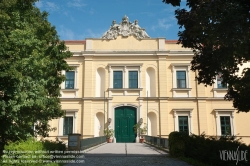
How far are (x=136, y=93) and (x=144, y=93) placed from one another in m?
0.84

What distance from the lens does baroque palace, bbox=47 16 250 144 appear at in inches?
1008

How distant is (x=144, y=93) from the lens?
26.3m

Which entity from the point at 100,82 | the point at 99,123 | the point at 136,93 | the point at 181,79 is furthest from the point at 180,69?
the point at 99,123

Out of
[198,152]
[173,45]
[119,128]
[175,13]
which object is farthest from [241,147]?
[173,45]

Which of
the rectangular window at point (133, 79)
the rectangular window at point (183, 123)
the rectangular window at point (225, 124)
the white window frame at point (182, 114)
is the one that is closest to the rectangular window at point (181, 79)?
the white window frame at point (182, 114)

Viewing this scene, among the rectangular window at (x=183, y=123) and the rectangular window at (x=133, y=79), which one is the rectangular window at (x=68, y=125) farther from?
the rectangular window at (x=183, y=123)

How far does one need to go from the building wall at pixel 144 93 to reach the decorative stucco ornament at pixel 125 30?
1.78 ft

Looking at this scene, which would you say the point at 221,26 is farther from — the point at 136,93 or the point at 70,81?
the point at 70,81

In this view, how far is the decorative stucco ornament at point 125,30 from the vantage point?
90.4 feet

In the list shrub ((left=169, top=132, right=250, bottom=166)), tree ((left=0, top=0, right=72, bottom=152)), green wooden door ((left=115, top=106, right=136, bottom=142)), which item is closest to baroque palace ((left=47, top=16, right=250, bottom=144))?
green wooden door ((left=115, top=106, right=136, bottom=142))

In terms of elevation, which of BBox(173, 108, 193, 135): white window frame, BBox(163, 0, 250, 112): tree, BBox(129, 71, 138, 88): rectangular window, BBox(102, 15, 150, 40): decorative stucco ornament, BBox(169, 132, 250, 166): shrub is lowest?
BBox(169, 132, 250, 166): shrub

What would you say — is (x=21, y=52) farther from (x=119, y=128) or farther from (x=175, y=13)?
(x=119, y=128)

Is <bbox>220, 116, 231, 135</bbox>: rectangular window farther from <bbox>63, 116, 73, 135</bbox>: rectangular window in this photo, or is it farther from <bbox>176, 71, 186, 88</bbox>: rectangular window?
<bbox>63, 116, 73, 135</bbox>: rectangular window

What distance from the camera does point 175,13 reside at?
1002cm
